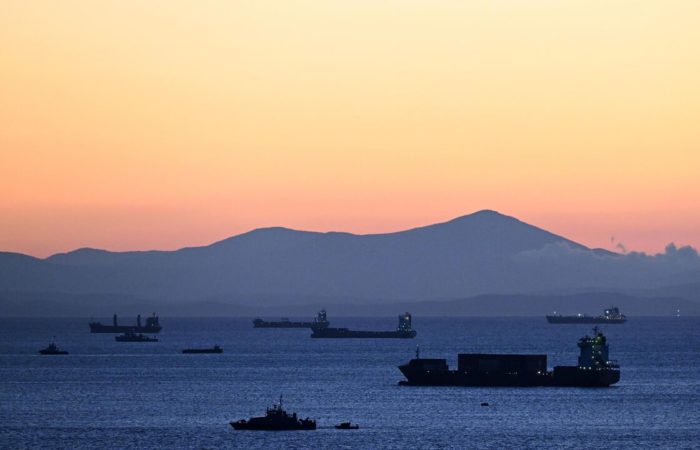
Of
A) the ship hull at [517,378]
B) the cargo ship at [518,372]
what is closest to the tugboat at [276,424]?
the ship hull at [517,378]

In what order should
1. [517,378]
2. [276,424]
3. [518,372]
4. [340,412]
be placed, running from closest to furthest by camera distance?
[276,424], [340,412], [517,378], [518,372]

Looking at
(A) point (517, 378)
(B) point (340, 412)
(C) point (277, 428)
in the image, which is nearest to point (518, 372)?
(A) point (517, 378)

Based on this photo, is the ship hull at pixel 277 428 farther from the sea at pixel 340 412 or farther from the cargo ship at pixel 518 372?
the cargo ship at pixel 518 372

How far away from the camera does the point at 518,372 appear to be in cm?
15288

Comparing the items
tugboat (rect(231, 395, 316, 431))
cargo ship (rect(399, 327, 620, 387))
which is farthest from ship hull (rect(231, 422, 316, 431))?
cargo ship (rect(399, 327, 620, 387))

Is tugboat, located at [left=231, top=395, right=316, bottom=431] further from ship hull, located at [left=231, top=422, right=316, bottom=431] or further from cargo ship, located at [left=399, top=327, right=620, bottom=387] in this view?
cargo ship, located at [left=399, top=327, right=620, bottom=387]

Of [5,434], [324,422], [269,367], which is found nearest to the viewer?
[5,434]

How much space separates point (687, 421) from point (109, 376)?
82.2 meters

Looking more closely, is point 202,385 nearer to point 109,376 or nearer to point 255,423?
point 109,376

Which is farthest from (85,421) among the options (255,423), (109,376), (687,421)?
(109,376)

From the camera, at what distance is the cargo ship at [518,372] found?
150m

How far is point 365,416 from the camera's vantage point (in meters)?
118

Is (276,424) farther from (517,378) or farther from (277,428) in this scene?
(517,378)

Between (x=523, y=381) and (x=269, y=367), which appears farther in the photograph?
(x=269, y=367)
